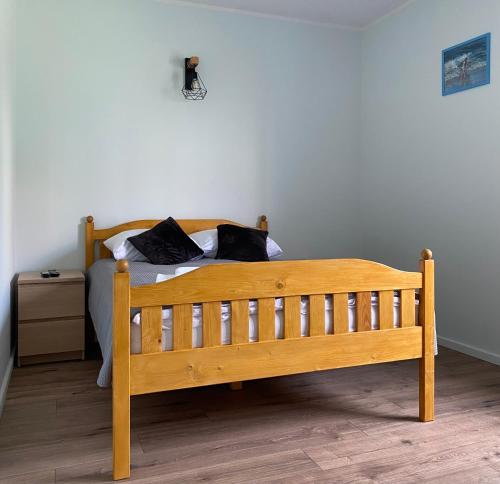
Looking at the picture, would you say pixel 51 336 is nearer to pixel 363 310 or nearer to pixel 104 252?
pixel 104 252

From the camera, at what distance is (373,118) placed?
13.8 feet

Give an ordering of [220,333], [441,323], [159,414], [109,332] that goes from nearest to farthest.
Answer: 1. [220,333]
2. [109,332]
3. [159,414]
4. [441,323]

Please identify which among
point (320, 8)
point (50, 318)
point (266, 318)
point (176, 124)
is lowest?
point (50, 318)

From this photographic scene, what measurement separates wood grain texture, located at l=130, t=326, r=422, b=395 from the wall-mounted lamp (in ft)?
7.96

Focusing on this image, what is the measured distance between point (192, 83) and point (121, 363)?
8.38ft

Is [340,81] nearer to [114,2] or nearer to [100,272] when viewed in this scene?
[114,2]

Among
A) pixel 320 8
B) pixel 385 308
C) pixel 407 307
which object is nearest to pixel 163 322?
pixel 385 308

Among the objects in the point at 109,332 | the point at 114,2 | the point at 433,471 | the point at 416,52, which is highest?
the point at 114,2

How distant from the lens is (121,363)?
5.81 feet

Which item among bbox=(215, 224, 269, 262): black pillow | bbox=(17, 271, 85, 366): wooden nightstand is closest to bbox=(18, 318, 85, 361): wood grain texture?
bbox=(17, 271, 85, 366): wooden nightstand

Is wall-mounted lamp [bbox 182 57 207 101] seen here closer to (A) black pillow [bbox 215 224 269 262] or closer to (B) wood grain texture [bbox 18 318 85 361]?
(A) black pillow [bbox 215 224 269 262]

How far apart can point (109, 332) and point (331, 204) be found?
2.70 m

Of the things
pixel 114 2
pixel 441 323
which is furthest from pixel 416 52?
pixel 114 2

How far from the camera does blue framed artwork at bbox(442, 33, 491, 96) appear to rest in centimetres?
310
